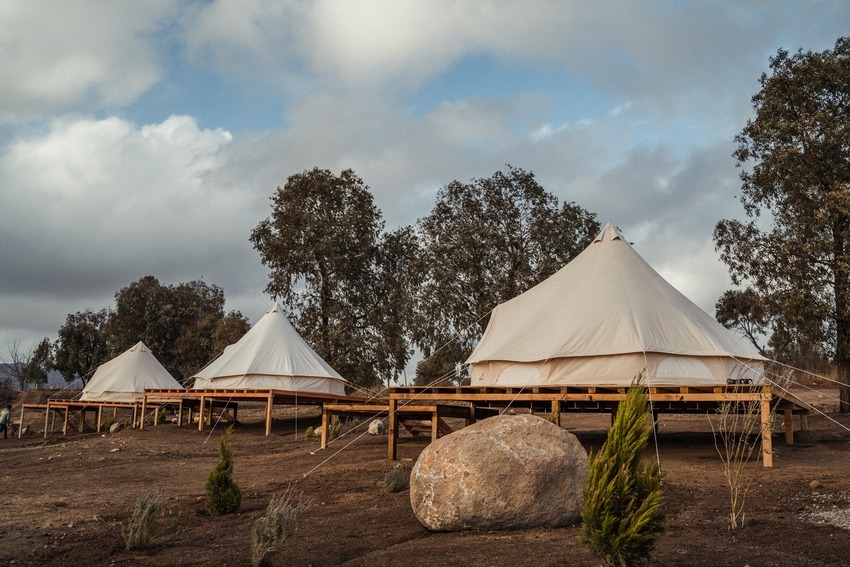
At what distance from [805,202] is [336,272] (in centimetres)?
1819

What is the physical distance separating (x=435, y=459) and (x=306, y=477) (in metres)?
5.00

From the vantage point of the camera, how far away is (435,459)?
7133 mm

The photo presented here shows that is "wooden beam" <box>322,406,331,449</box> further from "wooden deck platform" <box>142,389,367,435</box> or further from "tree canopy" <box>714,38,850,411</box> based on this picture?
"tree canopy" <box>714,38,850,411</box>

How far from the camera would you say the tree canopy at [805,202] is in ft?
63.8

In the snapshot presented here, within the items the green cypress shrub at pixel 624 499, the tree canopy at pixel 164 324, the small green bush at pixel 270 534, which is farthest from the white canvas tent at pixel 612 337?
the tree canopy at pixel 164 324

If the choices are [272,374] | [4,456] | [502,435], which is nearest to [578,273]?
[502,435]

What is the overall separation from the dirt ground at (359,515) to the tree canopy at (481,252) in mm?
11121

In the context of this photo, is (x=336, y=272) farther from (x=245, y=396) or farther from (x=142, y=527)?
(x=142, y=527)

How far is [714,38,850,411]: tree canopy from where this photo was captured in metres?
19.5

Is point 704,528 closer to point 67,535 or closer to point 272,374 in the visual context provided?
point 67,535

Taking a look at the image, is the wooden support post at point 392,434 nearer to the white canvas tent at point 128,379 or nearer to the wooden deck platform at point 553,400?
the wooden deck platform at point 553,400

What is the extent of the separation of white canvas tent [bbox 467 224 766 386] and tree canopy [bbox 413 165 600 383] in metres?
11.1

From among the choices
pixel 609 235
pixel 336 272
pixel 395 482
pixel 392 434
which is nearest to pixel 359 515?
pixel 395 482

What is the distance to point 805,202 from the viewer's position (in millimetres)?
20297
